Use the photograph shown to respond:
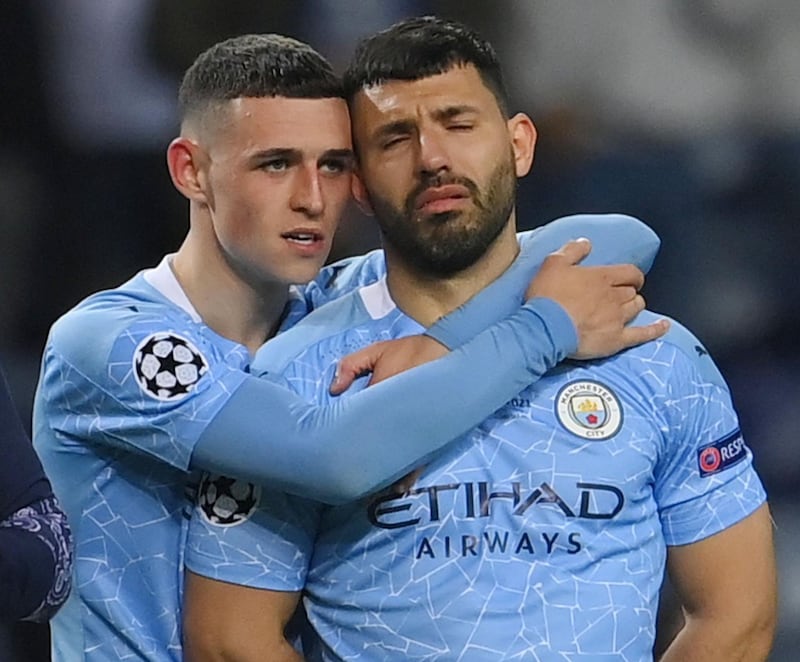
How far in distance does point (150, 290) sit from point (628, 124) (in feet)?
3.03

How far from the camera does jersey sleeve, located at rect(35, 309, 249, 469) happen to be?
1.47m

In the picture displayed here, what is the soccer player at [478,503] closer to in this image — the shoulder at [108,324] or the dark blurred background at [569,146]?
the shoulder at [108,324]

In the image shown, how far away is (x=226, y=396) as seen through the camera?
146 cm

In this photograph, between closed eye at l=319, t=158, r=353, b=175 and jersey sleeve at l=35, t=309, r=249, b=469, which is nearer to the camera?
Answer: jersey sleeve at l=35, t=309, r=249, b=469

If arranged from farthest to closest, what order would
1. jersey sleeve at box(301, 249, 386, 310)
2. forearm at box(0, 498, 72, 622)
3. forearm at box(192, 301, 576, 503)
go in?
1. jersey sleeve at box(301, 249, 386, 310)
2. forearm at box(192, 301, 576, 503)
3. forearm at box(0, 498, 72, 622)

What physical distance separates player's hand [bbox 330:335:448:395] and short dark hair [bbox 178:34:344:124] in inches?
11.5

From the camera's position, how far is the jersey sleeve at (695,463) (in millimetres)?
1532

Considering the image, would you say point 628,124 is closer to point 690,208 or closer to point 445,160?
point 690,208

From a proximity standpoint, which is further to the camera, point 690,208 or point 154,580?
point 690,208

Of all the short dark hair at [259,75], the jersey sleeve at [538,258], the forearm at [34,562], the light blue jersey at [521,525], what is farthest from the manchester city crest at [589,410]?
the forearm at [34,562]

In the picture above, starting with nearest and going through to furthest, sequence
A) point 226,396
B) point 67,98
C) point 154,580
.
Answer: point 226,396 → point 154,580 → point 67,98

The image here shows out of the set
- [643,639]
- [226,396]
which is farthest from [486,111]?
[643,639]

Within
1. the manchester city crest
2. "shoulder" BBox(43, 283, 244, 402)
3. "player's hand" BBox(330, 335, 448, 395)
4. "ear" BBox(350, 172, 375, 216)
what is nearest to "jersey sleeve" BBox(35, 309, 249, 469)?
"shoulder" BBox(43, 283, 244, 402)

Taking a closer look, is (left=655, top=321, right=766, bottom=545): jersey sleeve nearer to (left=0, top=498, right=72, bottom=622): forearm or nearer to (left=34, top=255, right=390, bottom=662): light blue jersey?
(left=34, top=255, right=390, bottom=662): light blue jersey
